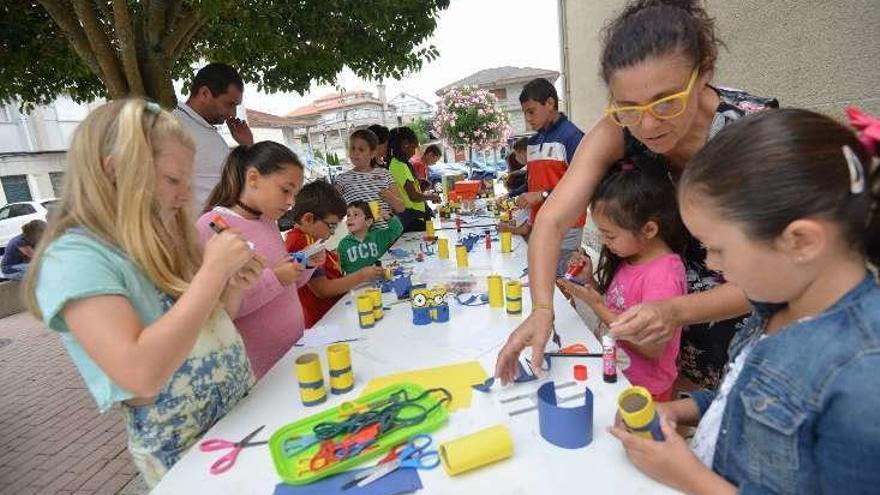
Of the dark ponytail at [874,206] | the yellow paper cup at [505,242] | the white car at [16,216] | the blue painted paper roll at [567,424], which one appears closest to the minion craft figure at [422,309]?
the blue painted paper roll at [567,424]

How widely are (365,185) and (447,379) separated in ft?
9.46

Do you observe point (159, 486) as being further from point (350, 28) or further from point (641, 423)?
point (350, 28)

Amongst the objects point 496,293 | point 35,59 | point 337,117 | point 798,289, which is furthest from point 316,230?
point 337,117

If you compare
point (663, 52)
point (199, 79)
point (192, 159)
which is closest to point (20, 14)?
point (199, 79)

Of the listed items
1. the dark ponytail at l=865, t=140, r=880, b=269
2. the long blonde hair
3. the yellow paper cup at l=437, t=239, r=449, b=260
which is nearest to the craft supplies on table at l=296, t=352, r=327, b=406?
the long blonde hair

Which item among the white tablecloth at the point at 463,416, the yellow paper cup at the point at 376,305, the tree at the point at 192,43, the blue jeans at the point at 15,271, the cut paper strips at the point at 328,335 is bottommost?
the blue jeans at the point at 15,271

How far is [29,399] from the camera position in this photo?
395 centimetres

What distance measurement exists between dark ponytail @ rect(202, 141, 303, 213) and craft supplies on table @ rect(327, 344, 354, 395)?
0.94 meters

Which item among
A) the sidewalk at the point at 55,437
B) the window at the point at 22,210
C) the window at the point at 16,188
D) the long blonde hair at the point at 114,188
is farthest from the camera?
the window at the point at 16,188

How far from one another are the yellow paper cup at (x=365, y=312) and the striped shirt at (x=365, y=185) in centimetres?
207

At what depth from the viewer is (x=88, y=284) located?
3.40 ft

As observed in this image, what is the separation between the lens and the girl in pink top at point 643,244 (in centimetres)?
157

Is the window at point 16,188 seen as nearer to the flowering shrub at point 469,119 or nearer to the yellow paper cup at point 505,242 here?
the flowering shrub at point 469,119

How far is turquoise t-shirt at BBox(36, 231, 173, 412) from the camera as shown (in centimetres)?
103
